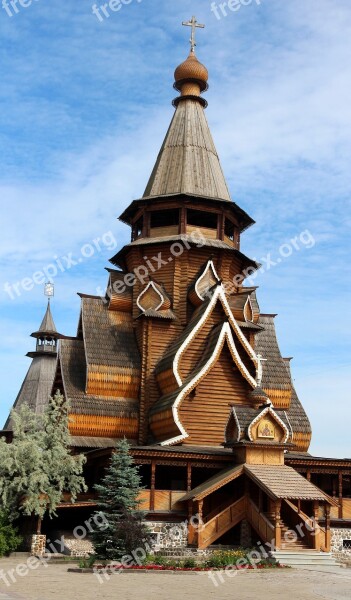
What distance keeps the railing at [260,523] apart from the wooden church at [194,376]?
0.03 meters

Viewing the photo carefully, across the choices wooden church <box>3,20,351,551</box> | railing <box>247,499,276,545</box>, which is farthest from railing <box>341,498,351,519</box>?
railing <box>247,499,276,545</box>

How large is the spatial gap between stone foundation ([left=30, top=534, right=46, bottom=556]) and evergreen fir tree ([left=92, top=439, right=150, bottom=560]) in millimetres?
2910

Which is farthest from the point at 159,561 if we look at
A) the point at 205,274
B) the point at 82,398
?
the point at 205,274

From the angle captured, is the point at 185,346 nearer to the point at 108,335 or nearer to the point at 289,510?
the point at 108,335

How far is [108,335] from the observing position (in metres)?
32.1

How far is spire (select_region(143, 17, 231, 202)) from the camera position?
34156 millimetres

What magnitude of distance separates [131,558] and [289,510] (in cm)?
659

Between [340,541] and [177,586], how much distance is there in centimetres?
1180

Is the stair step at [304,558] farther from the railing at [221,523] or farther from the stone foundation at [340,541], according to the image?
the stone foundation at [340,541]

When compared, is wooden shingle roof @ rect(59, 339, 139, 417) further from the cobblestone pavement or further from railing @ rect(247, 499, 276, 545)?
the cobblestone pavement

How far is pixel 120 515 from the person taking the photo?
21.4m

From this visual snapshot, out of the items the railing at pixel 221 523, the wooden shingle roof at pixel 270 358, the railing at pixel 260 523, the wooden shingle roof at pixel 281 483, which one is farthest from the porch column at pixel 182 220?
the railing at pixel 260 523

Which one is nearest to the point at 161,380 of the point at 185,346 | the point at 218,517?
the point at 185,346

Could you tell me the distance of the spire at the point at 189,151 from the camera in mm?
34156
